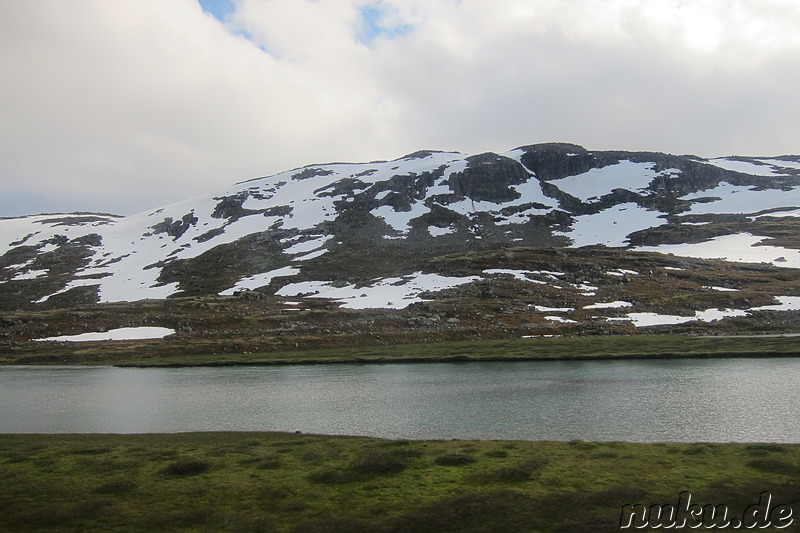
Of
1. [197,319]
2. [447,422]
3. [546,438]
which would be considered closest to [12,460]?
[447,422]

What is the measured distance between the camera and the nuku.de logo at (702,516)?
16750 mm

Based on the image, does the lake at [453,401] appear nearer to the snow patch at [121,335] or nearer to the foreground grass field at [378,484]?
the foreground grass field at [378,484]

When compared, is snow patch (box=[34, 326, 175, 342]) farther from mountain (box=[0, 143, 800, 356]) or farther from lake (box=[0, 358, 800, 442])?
lake (box=[0, 358, 800, 442])

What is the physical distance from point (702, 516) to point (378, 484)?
38.1ft

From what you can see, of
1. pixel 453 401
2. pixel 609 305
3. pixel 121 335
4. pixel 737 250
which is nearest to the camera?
pixel 453 401

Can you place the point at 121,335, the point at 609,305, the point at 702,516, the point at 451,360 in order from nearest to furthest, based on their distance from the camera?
1. the point at 702,516
2. the point at 451,360
3. the point at 121,335
4. the point at 609,305

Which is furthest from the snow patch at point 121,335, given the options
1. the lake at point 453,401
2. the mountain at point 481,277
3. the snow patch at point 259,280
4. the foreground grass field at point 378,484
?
the foreground grass field at point 378,484

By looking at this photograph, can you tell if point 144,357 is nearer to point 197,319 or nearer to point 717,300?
point 197,319

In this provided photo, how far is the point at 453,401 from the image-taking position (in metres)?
43.5

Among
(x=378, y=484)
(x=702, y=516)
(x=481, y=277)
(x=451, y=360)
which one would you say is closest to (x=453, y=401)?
(x=378, y=484)

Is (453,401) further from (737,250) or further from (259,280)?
(737,250)

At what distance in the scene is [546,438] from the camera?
30719 millimetres

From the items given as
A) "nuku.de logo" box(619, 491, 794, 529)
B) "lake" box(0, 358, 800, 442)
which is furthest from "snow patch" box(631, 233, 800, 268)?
"nuku.de logo" box(619, 491, 794, 529)

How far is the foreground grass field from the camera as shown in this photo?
18219mm
